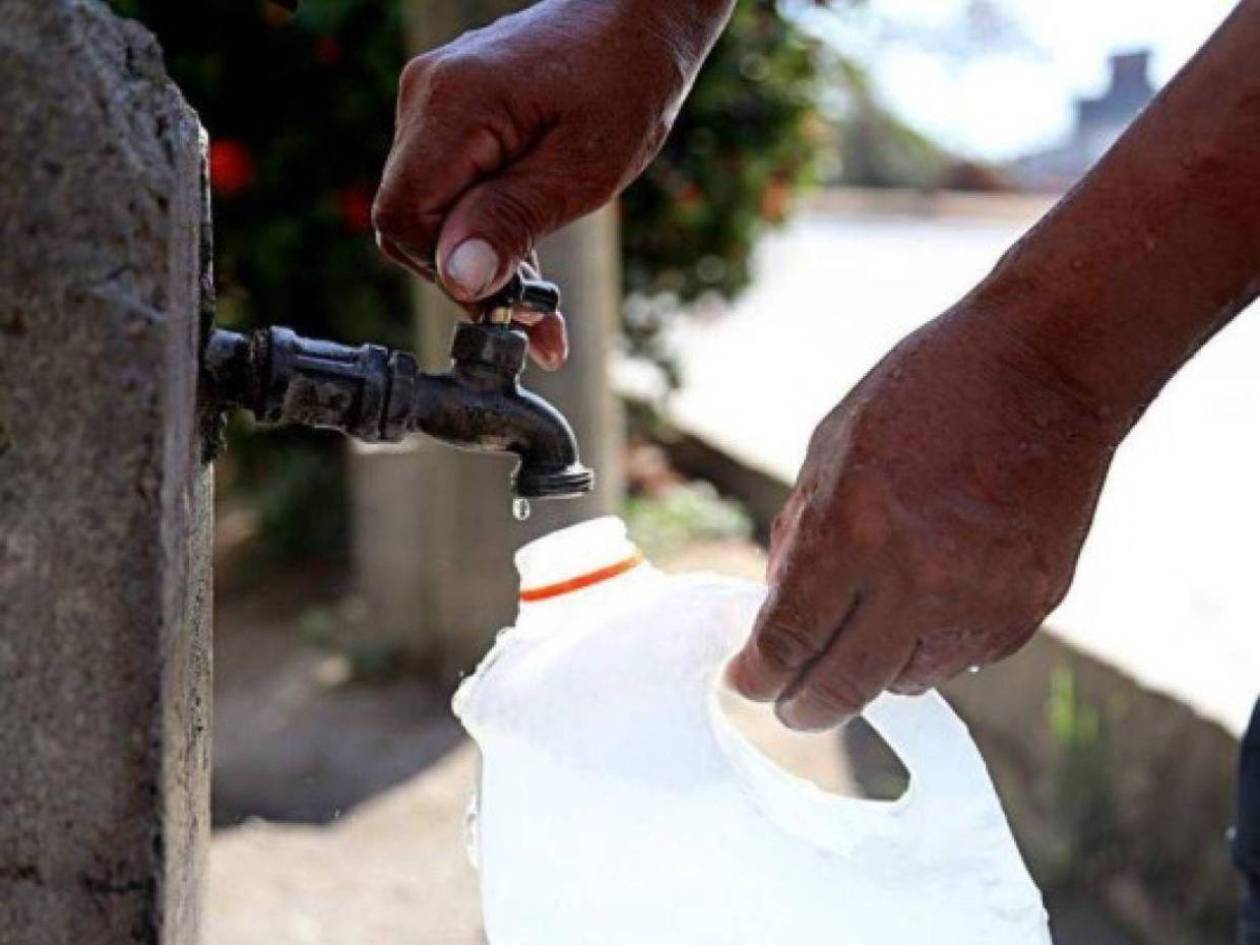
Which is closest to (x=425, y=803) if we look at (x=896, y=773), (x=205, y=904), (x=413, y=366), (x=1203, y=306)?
(x=896, y=773)

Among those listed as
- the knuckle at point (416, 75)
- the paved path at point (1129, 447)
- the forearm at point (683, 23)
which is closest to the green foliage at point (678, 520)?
the paved path at point (1129, 447)

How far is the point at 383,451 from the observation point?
17.0ft

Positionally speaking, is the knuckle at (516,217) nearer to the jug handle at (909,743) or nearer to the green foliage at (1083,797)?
the jug handle at (909,743)

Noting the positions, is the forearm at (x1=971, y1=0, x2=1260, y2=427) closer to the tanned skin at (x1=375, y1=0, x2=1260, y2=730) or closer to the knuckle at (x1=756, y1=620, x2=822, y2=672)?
the tanned skin at (x1=375, y1=0, x2=1260, y2=730)

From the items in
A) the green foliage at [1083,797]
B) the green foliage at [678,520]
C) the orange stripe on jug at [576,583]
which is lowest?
the green foliage at [678,520]

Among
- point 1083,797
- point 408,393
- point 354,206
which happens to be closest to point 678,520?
point 354,206

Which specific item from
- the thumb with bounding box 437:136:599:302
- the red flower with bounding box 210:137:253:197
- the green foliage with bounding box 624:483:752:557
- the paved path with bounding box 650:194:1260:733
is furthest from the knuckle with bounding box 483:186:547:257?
the green foliage with bounding box 624:483:752:557

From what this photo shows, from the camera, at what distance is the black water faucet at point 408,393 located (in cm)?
150

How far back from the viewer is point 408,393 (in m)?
1.55

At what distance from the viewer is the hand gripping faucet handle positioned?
170cm

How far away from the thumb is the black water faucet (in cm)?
3

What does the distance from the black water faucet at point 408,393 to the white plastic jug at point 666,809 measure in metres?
0.09

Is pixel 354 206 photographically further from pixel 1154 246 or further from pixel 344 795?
pixel 1154 246

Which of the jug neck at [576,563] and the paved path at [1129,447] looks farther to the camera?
the paved path at [1129,447]
